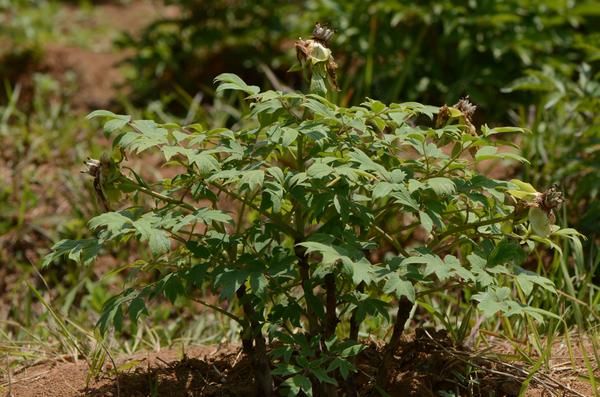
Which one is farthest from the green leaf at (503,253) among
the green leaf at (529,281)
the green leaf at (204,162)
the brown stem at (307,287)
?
the green leaf at (204,162)

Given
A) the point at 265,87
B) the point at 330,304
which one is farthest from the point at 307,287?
the point at 265,87

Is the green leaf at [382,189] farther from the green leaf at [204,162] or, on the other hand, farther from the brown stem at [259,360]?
the brown stem at [259,360]

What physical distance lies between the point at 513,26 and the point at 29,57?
2.99m

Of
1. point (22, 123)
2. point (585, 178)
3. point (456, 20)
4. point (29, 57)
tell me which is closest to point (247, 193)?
point (585, 178)

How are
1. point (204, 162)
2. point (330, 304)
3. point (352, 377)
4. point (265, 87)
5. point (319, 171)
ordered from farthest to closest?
point (265, 87) < point (352, 377) < point (330, 304) < point (204, 162) < point (319, 171)

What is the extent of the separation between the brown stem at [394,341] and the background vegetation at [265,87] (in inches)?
18.3

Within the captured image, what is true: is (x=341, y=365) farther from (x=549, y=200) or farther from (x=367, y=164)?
(x=549, y=200)

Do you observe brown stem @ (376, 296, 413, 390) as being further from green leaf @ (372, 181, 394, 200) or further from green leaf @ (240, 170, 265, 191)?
green leaf @ (240, 170, 265, 191)

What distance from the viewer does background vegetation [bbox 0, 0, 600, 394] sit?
3.32 meters

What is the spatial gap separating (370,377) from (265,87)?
9.14ft

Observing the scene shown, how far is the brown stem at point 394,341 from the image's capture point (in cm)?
217

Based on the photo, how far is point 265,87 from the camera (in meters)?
4.89

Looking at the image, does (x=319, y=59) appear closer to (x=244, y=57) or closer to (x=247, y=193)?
(x=247, y=193)

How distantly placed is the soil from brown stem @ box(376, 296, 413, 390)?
7cm
